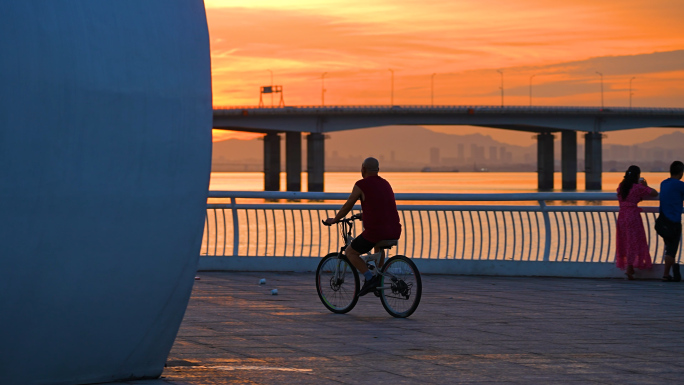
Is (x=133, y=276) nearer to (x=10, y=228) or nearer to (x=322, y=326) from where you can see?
(x=10, y=228)

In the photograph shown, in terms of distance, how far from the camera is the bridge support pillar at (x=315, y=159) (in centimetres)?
9325

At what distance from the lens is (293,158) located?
10194 cm

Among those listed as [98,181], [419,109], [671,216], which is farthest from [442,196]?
[419,109]

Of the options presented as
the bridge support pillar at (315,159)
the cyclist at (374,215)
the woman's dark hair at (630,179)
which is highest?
the bridge support pillar at (315,159)

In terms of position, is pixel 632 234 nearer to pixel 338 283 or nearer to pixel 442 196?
pixel 442 196

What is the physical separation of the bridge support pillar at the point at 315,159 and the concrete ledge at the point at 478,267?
7754 centimetres

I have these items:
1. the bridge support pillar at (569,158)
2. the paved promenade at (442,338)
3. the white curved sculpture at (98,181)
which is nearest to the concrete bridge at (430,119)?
the bridge support pillar at (569,158)

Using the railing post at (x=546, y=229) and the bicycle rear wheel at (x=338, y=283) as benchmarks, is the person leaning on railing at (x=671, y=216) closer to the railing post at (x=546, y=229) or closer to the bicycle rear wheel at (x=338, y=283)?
the railing post at (x=546, y=229)

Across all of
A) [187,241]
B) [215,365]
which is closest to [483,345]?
[215,365]

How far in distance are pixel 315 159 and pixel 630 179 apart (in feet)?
266

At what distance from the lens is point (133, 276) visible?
6.22 metres

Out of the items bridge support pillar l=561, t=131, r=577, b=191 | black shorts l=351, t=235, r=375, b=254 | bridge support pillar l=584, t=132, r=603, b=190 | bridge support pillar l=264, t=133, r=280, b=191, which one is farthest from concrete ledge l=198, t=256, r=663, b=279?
bridge support pillar l=264, t=133, r=280, b=191

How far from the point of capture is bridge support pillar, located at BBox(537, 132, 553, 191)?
11156cm

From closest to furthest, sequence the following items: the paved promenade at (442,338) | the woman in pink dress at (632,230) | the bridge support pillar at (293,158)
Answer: the paved promenade at (442,338), the woman in pink dress at (632,230), the bridge support pillar at (293,158)
